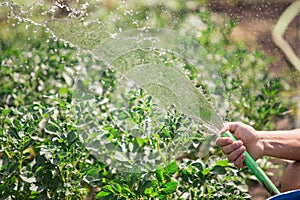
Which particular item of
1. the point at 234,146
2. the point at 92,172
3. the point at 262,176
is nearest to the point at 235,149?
the point at 234,146

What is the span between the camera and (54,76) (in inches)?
116

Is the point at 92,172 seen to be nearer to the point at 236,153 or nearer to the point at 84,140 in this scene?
the point at 84,140

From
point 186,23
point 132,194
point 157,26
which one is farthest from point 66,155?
point 186,23

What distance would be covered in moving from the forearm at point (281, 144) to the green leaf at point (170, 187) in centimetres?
34

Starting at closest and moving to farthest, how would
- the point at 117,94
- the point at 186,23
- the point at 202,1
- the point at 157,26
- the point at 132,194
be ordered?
1. the point at 132,194
2. the point at 117,94
3. the point at 157,26
4. the point at 186,23
5. the point at 202,1

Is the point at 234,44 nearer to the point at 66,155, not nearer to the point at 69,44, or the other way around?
the point at 69,44

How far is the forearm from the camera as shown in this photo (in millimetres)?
2400

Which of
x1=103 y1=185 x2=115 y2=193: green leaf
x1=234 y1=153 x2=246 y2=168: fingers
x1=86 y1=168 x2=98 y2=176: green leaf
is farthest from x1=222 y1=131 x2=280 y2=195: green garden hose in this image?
x1=86 y1=168 x2=98 y2=176: green leaf

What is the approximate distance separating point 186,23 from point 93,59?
1.93 ft

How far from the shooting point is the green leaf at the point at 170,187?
2.22 metres

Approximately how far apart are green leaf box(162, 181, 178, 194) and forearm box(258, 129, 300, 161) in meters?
0.34

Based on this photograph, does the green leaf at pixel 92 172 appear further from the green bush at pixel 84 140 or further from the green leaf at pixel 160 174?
the green leaf at pixel 160 174

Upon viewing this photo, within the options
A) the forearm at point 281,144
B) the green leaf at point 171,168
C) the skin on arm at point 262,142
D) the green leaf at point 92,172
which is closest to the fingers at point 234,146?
the skin on arm at point 262,142

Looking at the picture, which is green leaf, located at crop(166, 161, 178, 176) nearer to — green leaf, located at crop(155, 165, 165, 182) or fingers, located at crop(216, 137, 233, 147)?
green leaf, located at crop(155, 165, 165, 182)
